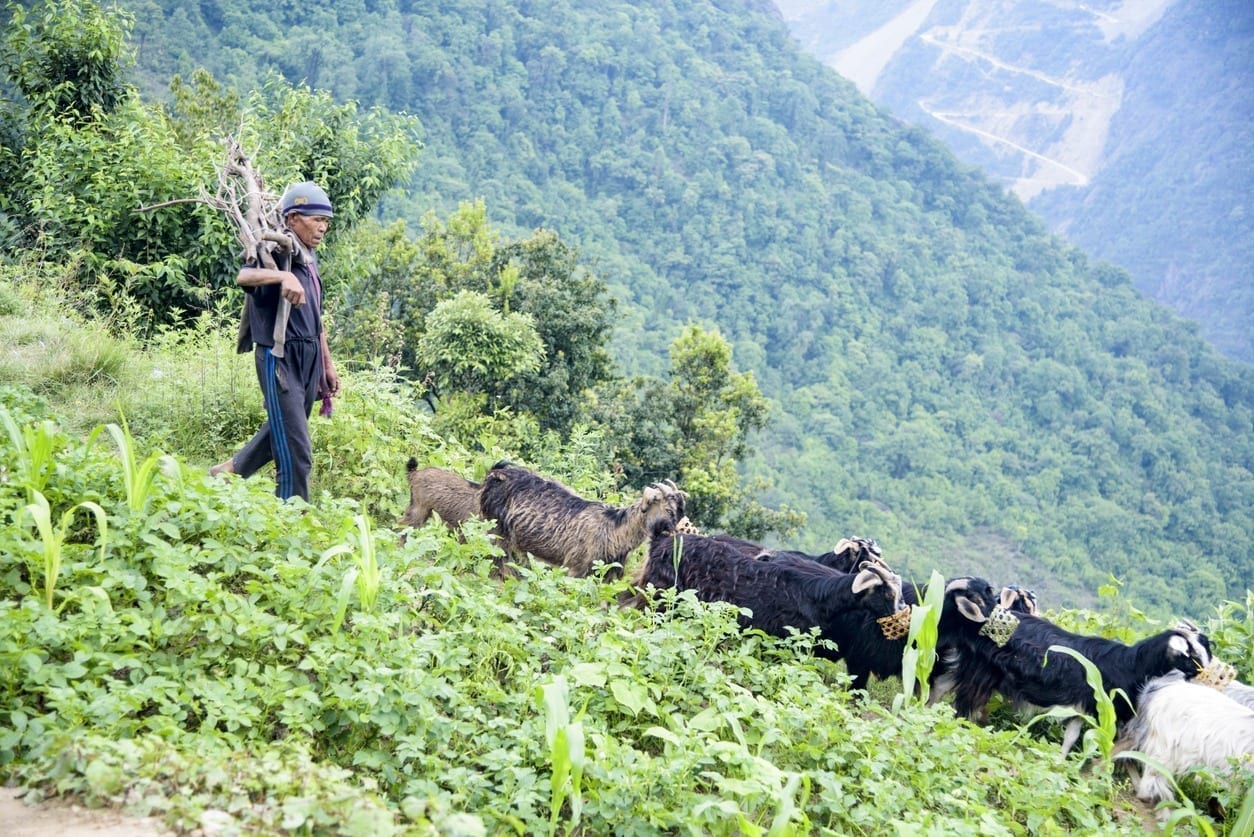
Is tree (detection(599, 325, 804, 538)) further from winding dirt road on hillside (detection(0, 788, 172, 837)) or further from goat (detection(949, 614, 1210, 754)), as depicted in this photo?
winding dirt road on hillside (detection(0, 788, 172, 837))

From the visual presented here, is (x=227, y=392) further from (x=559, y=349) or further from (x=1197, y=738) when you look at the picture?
(x=559, y=349)

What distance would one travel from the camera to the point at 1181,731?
4.76 meters

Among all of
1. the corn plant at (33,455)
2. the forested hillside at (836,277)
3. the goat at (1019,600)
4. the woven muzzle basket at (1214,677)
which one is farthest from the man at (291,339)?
the forested hillside at (836,277)

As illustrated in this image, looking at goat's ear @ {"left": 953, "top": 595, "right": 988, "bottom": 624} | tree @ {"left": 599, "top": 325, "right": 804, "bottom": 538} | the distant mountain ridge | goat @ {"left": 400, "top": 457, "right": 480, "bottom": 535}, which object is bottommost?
tree @ {"left": 599, "top": 325, "right": 804, "bottom": 538}

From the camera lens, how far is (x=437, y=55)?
6619 cm

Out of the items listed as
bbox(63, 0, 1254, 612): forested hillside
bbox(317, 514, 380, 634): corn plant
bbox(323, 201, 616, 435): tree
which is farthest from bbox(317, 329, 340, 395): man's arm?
bbox(63, 0, 1254, 612): forested hillside

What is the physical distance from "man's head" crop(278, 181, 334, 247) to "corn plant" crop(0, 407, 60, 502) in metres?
1.76

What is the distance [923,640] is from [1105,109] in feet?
458

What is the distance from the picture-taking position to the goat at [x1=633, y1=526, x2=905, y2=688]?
5.34 meters

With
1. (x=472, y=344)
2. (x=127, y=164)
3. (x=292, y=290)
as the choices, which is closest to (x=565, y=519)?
(x=292, y=290)

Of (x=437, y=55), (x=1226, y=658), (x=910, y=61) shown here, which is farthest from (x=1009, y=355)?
(x=910, y=61)

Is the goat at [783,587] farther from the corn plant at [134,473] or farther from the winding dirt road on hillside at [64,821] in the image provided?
the winding dirt road on hillside at [64,821]

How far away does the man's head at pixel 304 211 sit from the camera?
16.8 feet

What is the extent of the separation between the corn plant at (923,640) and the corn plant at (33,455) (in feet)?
12.1
